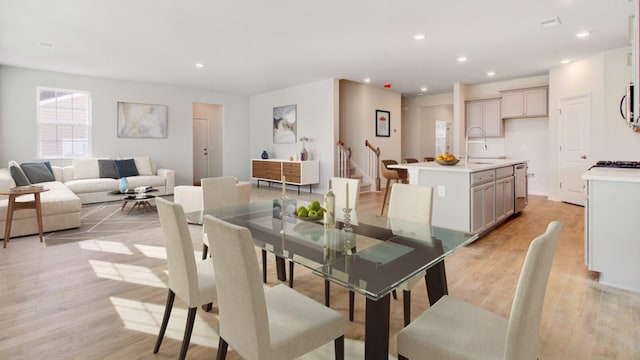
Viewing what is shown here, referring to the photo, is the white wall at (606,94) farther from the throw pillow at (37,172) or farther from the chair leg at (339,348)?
the throw pillow at (37,172)

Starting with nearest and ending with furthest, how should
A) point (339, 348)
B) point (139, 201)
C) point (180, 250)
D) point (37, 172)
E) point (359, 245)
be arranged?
point (339, 348), point (180, 250), point (359, 245), point (139, 201), point (37, 172)

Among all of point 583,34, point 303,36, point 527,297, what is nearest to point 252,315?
point 527,297

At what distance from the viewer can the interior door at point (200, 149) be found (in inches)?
400

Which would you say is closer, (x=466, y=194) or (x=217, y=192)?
(x=217, y=192)

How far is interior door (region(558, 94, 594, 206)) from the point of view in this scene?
20.0ft

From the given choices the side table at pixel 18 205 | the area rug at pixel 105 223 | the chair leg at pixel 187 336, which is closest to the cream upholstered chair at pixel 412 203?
the chair leg at pixel 187 336

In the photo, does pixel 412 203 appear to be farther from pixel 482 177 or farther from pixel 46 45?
pixel 46 45

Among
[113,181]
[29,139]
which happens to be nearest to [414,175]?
[113,181]

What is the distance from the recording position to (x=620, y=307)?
2396 millimetres

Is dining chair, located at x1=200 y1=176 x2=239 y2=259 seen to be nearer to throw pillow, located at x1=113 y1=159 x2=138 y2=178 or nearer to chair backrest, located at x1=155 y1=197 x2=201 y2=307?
chair backrest, located at x1=155 y1=197 x2=201 y2=307

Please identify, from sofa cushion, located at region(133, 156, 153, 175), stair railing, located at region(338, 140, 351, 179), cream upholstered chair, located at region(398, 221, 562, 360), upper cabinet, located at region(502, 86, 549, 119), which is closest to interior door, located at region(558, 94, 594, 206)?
upper cabinet, located at region(502, 86, 549, 119)

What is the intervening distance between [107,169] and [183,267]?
6.53 meters

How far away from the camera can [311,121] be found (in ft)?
26.9

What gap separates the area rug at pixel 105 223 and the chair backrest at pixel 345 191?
3055mm
